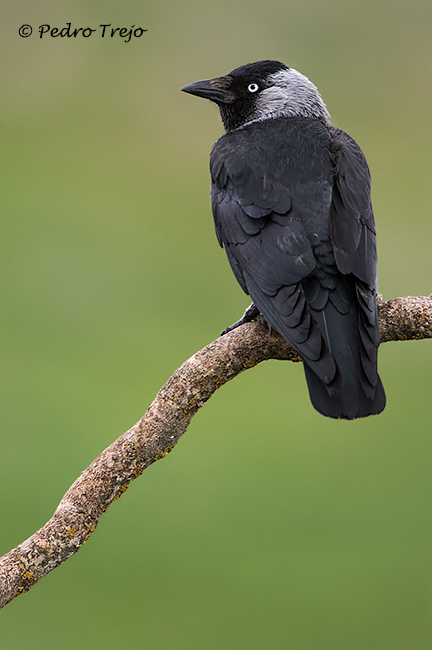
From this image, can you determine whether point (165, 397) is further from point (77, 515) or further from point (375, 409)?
point (375, 409)

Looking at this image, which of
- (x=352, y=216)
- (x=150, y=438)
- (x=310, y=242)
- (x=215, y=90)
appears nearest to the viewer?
(x=150, y=438)

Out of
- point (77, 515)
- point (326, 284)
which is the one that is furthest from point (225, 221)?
point (77, 515)

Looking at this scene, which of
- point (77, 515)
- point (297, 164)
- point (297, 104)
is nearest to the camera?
point (77, 515)

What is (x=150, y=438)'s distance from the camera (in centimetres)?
207

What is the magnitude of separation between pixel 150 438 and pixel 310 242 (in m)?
0.88

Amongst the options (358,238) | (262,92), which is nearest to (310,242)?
(358,238)

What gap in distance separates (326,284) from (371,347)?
286mm

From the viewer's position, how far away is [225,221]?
258 cm

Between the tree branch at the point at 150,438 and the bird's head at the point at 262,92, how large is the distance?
1.30 meters

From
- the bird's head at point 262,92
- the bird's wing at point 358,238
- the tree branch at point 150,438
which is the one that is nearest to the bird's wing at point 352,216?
the bird's wing at point 358,238

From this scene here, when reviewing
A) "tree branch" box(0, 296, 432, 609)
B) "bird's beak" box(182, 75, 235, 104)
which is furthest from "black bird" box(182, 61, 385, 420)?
"bird's beak" box(182, 75, 235, 104)

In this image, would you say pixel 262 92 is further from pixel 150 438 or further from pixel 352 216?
pixel 150 438

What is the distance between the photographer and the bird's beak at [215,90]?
10.3ft

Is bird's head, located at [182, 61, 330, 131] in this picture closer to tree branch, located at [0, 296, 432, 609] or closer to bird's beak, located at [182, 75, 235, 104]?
bird's beak, located at [182, 75, 235, 104]
